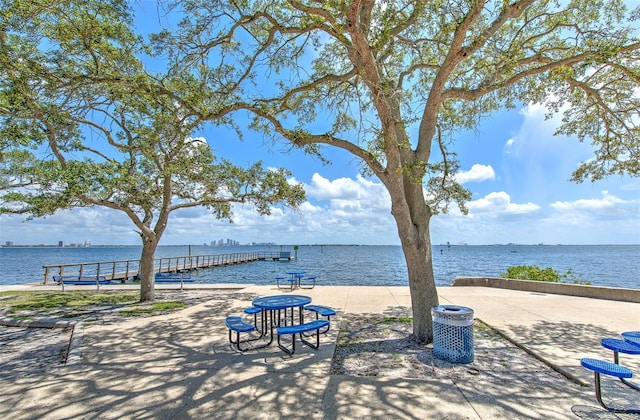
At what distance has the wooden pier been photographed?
15.5 metres

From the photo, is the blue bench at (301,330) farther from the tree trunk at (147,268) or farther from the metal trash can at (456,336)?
the tree trunk at (147,268)

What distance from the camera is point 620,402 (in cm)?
341

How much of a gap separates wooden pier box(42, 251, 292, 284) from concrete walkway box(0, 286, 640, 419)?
37.8ft

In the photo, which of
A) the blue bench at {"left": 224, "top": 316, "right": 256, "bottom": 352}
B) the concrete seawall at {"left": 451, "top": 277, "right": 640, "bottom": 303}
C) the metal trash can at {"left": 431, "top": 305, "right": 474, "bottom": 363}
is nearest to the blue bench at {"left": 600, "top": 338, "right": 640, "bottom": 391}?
the metal trash can at {"left": 431, "top": 305, "right": 474, "bottom": 363}

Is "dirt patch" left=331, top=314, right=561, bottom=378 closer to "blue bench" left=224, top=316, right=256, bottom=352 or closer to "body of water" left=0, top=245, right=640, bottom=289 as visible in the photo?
"blue bench" left=224, top=316, right=256, bottom=352

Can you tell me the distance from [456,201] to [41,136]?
969cm

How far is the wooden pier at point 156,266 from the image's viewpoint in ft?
51.0

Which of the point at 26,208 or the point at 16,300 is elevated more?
the point at 26,208

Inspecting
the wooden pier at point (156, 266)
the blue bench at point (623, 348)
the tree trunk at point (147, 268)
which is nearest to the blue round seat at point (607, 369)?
the blue bench at point (623, 348)

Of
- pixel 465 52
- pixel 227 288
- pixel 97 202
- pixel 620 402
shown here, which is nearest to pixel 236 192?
pixel 97 202

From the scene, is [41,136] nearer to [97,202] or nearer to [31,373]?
[97,202]

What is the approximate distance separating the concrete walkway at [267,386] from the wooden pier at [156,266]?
37.8 ft

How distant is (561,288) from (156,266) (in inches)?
1344

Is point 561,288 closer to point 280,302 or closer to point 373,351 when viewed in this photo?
point 373,351
